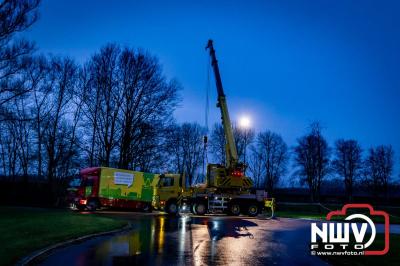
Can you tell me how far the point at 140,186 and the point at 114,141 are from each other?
30.9 ft

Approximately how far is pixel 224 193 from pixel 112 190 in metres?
9.06

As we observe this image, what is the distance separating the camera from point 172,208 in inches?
1388

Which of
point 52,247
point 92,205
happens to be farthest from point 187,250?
point 92,205

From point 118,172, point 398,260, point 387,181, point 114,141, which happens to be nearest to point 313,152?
point 387,181

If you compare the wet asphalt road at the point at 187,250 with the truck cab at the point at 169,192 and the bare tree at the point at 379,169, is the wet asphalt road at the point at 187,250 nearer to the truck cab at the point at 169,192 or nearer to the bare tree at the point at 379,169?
the truck cab at the point at 169,192

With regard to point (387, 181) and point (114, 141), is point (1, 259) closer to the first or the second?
point (114, 141)

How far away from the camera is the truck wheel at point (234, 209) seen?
33.8 metres

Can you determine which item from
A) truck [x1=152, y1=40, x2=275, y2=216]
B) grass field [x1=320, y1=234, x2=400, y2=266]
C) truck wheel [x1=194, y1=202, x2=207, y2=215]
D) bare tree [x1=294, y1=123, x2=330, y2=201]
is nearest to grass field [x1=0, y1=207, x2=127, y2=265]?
grass field [x1=320, y1=234, x2=400, y2=266]

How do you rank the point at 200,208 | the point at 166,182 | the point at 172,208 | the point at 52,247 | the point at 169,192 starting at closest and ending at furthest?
the point at 52,247 → the point at 200,208 → the point at 172,208 → the point at 169,192 → the point at 166,182

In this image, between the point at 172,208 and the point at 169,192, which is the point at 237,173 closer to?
the point at 169,192

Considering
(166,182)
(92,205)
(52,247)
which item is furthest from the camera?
(166,182)

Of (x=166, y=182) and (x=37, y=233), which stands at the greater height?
(x=166, y=182)

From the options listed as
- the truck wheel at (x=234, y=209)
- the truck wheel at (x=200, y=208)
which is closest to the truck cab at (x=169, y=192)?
the truck wheel at (x=200, y=208)

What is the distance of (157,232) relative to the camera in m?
19.1
